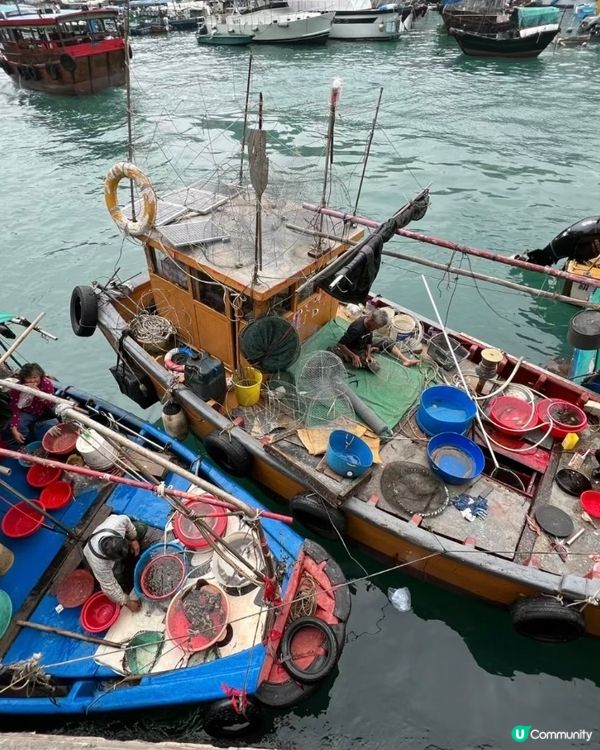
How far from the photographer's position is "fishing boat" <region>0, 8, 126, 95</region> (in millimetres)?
26516

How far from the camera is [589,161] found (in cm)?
1970

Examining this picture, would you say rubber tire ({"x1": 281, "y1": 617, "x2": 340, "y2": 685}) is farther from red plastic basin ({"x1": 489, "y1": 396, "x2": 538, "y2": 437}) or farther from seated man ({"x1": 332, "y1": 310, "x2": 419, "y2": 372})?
seated man ({"x1": 332, "y1": 310, "x2": 419, "y2": 372})

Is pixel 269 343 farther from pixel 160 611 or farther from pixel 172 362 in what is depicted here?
pixel 160 611

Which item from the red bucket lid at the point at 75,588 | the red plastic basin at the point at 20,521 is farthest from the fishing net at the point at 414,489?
the red plastic basin at the point at 20,521

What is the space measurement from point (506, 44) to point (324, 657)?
4219 centimetres

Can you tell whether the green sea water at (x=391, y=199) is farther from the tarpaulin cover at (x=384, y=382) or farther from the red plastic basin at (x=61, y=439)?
the red plastic basin at (x=61, y=439)

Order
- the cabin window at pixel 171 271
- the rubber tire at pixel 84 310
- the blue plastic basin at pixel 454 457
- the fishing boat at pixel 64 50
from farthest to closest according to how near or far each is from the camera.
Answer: the fishing boat at pixel 64 50 < the rubber tire at pixel 84 310 < the cabin window at pixel 171 271 < the blue plastic basin at pixel 454 457

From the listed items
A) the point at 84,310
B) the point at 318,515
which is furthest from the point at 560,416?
the point at 84,310

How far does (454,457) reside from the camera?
6.75m

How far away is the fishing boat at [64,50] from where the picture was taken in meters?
26.5

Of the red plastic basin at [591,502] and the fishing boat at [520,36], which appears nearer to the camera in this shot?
the red plastic basin at [591,502]

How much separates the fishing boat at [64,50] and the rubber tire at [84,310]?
1027 inches

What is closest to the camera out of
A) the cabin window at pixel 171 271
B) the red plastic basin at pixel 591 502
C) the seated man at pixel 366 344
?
the red plastic basin at pixel 591 502
